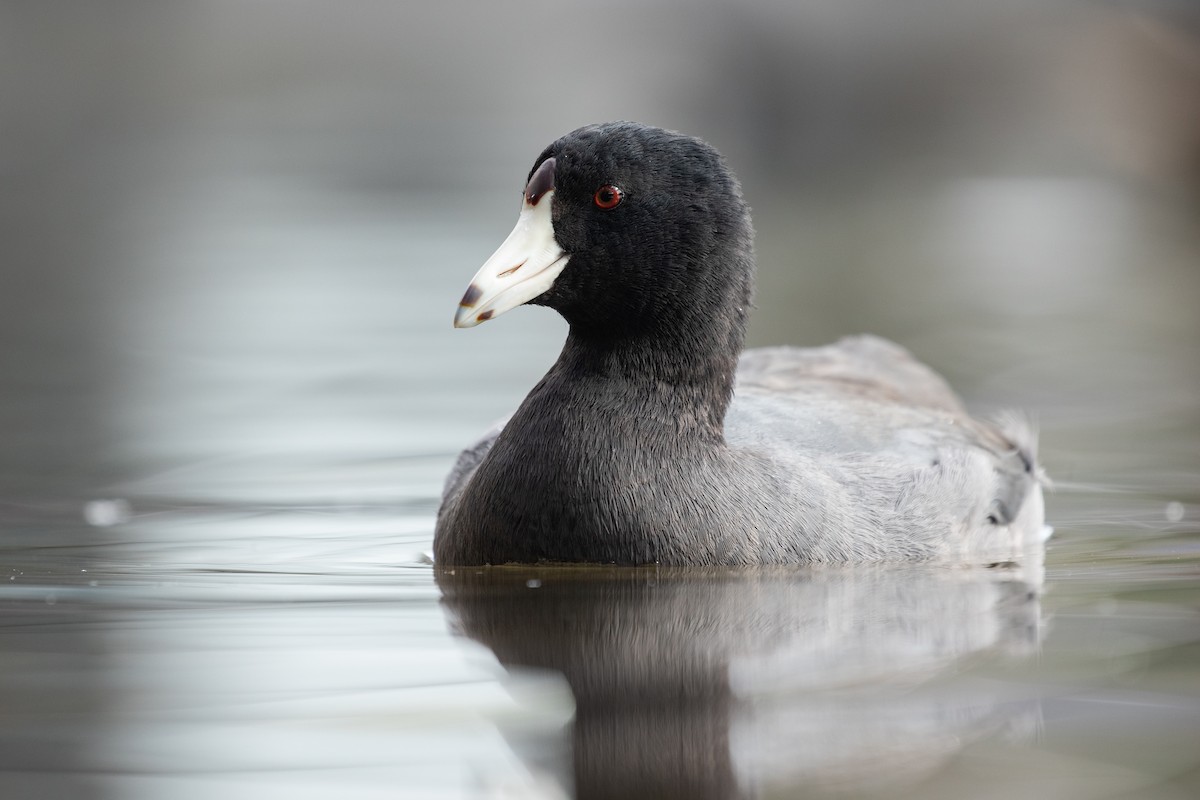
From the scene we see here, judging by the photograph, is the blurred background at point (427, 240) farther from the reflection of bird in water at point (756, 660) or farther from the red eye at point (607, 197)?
the red eye at point (607, 197)

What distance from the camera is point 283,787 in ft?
10.3

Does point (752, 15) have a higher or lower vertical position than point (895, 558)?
higher

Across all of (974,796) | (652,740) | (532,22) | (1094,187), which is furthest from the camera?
(532,22)

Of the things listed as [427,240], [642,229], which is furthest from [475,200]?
[642,229]

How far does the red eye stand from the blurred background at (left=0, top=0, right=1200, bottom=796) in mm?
1130

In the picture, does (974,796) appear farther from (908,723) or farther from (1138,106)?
(1138,106)

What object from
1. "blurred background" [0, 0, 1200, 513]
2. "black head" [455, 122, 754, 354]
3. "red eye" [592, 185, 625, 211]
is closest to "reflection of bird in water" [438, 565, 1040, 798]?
→ "black head" [455, 122, 754, 354]

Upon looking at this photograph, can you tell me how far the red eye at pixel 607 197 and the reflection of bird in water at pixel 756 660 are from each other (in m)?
0.98

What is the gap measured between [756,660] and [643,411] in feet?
4.04

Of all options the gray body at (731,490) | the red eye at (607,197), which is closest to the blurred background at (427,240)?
the gray body at (731,490)

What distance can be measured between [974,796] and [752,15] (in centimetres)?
1954

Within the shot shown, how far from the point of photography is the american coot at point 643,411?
4.91 metres

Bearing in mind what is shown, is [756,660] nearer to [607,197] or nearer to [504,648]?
[504,648]

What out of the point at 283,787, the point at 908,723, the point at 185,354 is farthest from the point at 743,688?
the point at 185,354
